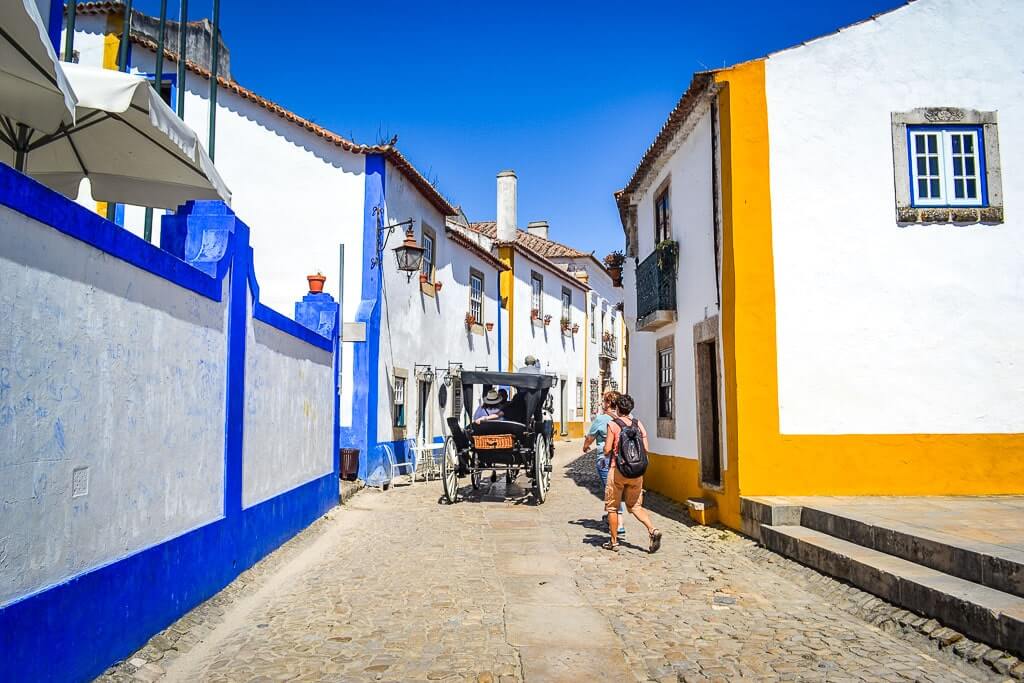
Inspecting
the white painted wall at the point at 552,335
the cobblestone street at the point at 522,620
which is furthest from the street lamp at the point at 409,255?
the white painted wall at the point at 552,335

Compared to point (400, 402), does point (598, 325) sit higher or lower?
higher

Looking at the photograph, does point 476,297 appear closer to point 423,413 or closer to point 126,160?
point 423,413

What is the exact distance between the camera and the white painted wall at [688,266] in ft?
34.3

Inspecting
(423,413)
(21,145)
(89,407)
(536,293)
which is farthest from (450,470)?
(536,293)

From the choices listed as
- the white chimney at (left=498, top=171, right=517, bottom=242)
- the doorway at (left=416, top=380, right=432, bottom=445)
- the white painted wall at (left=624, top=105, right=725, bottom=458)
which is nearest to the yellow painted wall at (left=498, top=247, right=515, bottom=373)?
the white chimney at (left=498, top=171, right=517, bottom=242)

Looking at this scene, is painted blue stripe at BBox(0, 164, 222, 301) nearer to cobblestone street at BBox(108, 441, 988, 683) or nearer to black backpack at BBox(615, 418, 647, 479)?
cobblestone street at BBox(108, 441, 988, 683)

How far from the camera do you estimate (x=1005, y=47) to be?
A: 9602 millimetres

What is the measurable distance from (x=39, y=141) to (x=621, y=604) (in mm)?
6372

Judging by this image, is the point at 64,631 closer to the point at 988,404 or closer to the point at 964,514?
the point at 964,514

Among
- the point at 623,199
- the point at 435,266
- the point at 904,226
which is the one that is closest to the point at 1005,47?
the point at 904,226

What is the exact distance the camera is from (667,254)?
12.2 metres

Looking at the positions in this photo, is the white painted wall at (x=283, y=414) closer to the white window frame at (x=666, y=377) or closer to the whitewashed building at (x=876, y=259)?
the whitewashed building at (x=876, y=259)

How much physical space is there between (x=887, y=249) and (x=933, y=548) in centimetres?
451

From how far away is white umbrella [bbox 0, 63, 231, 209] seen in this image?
6922 mm
